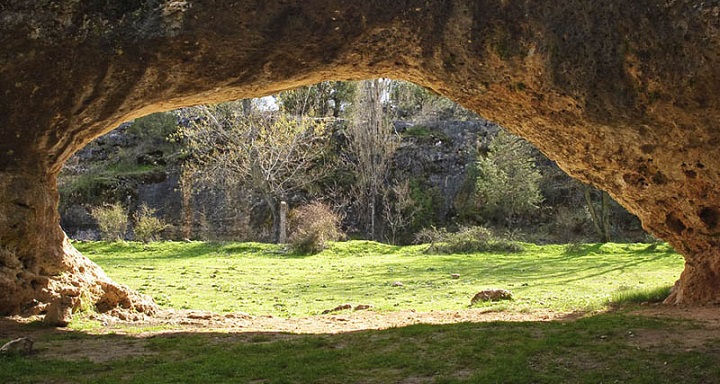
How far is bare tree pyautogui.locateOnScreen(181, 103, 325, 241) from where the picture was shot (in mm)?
34969

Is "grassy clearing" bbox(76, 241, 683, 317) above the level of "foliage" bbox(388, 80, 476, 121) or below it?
below

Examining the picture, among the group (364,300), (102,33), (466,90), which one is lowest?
(364,300)

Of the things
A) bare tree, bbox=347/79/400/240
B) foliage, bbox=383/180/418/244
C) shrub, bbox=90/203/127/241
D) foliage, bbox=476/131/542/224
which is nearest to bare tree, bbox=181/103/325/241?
bare tree, bbox=347/79/400/240

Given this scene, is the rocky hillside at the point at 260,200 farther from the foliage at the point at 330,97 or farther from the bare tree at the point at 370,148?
the foliage at the point at 330,97

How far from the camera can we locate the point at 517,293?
1659cm

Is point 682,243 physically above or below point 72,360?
above

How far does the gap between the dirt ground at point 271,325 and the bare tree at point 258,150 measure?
21.2m

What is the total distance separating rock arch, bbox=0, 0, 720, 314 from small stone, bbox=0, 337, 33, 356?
2.58m

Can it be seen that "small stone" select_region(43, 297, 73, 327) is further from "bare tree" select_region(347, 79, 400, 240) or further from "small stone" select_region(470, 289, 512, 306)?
"bare tree" select_region(347, 79, 400, 240)

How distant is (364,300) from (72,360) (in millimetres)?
8197

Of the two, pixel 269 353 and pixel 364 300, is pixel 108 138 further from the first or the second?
pixel 269 353

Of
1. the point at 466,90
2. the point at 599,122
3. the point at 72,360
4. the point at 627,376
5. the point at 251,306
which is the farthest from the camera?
the point at 251,306

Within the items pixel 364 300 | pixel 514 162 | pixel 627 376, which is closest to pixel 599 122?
pixel 627 376

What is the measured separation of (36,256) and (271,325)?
4.45 m
